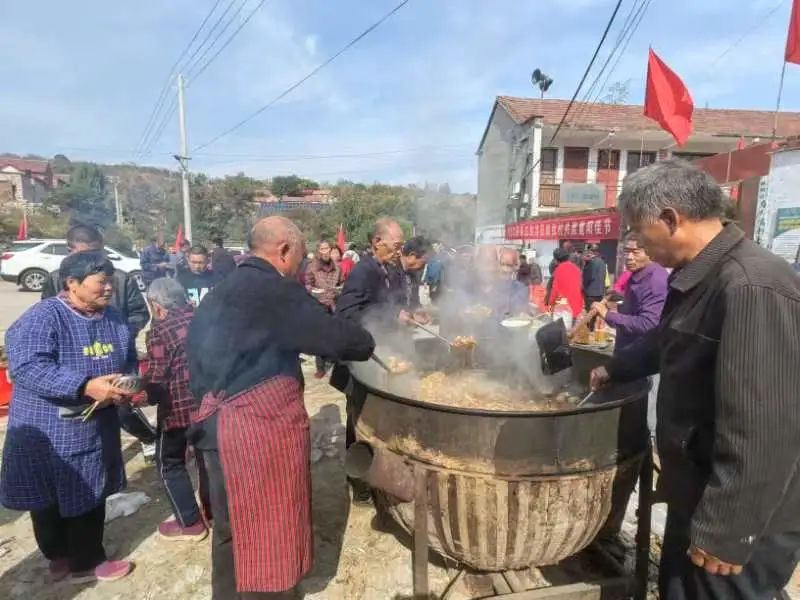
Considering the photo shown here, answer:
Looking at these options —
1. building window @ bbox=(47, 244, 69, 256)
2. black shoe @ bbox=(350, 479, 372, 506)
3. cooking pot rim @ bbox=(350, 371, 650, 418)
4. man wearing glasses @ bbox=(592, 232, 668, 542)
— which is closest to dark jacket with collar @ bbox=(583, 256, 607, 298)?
man wearing glasses @ bbox=(592, 232, 668, 542)

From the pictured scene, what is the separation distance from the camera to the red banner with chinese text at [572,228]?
1125 cm

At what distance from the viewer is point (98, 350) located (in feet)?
8.70

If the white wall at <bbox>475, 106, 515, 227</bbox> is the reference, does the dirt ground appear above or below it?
below

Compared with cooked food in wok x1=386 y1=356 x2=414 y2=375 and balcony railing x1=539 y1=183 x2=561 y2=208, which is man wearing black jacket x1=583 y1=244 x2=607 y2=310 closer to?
cooked food in wok x1=386 y1=356 x2=414 y2=375

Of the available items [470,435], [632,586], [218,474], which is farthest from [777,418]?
[218,474]

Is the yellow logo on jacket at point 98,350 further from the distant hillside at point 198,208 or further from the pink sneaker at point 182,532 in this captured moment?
the distant hillside at point 198,208

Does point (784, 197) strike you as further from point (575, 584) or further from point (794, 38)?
point (575, 584)

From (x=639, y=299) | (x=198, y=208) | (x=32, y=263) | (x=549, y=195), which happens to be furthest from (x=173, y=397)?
(x=198, y=208)

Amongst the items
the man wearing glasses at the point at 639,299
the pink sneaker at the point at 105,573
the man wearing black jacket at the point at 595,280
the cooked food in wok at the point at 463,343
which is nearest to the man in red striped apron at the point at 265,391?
the pink sneaker at the point at 105,573

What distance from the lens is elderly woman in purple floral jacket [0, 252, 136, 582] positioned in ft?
7.91

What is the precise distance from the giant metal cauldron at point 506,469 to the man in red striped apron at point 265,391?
394 millimetres

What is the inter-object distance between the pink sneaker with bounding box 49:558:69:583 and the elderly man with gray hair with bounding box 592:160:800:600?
131 inches

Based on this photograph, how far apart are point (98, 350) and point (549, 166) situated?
22.4 metres

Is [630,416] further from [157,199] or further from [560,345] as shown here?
[157,199]
